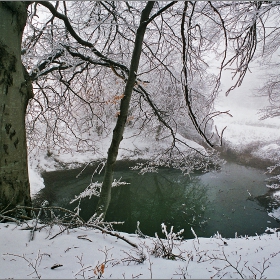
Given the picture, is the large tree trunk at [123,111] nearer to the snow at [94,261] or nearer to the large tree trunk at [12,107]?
the snow at [94,261]

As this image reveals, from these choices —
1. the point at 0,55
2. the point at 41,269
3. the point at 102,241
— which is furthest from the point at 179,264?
the point at 0,55

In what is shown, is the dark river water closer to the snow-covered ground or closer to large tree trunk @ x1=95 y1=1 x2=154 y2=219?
large tree trunk @ x1=95 y1=1 x2=154 y2=219

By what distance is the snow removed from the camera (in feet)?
4.79

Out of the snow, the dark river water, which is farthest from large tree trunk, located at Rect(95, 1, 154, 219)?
the dark river water

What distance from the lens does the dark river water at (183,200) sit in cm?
801

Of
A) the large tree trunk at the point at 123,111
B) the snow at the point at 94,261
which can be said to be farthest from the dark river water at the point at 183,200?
the snow at the point at 94,261

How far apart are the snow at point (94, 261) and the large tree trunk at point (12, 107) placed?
0.39 meters

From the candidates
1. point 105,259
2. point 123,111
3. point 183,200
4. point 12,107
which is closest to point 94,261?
point 105,259

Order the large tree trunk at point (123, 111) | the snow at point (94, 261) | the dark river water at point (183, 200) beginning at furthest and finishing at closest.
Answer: the dark river water at point (183, 200), the large tree trunk at point (123, 111), the snow at point (94, 261)

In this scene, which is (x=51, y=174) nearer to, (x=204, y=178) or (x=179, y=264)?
(x=204, y=178)

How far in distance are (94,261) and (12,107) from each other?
1649 millimetres

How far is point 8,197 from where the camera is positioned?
2.20m

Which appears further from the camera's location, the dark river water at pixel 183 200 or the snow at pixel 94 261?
the dark river water at pixel 183 200

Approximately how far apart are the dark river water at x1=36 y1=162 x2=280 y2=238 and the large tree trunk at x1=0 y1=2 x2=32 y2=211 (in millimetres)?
5919
